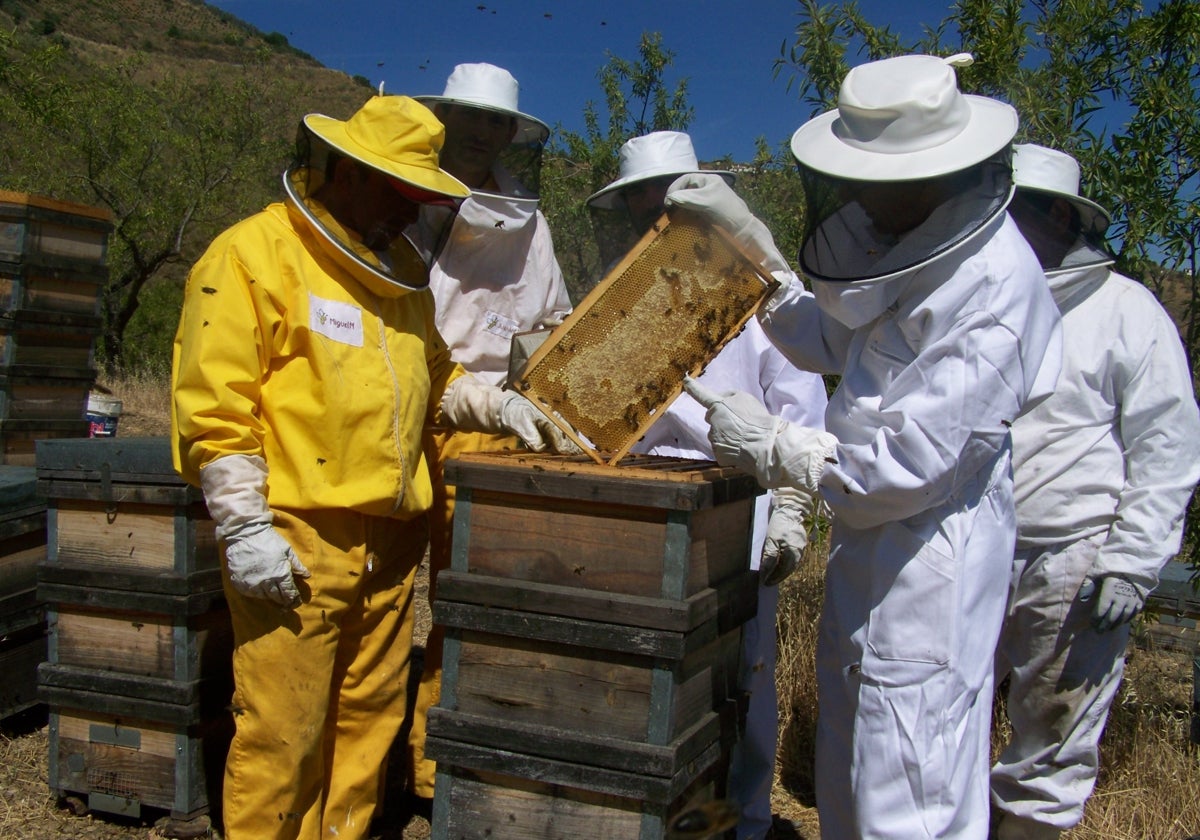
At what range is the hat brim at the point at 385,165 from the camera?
2.82 metres

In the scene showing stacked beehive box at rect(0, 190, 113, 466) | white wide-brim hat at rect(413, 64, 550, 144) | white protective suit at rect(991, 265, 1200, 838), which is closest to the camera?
white protective suit at rect(991, 265, 1200, 838)

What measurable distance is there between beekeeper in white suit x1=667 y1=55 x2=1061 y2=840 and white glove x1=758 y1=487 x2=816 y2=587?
0.86 m

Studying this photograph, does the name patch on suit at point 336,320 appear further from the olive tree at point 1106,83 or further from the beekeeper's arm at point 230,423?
the olive tree at point 1106,83

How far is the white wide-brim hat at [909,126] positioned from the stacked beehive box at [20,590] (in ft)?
11.2

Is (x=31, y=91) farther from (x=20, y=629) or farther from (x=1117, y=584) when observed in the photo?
(x=1117, y=584)

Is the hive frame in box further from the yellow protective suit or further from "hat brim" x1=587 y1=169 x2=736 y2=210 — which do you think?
"hat brim" x1=587 y1=169 x2=736 y2=210

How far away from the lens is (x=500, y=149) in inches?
155

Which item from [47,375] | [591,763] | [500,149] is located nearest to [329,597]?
[591,763]

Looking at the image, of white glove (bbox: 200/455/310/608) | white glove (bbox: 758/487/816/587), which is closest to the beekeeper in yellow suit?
white glove (bbox: 200/455/310/608)

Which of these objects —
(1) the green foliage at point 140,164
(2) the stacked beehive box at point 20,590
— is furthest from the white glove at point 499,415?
(1) the green foliage at point 140,164

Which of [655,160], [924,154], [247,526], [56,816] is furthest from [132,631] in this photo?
[924,154]

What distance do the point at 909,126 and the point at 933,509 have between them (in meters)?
0.89

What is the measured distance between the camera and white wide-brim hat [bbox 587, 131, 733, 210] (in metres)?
3.70

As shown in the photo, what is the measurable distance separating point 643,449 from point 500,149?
130 centimetres
